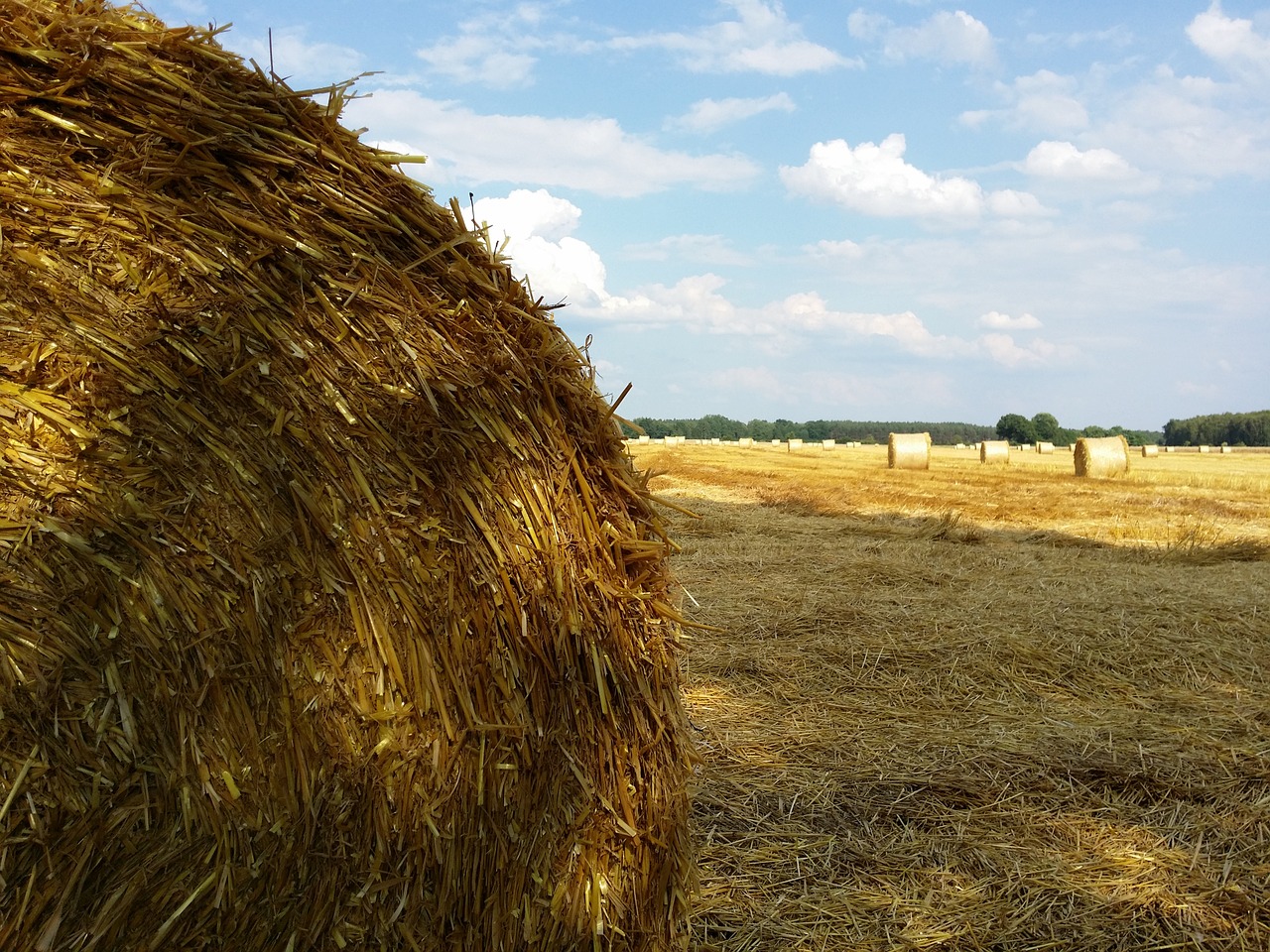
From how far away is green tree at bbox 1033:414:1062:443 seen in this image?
220 ft

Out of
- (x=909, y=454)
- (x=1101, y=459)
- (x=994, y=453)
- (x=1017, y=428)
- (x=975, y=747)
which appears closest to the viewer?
(x=975, y=747)

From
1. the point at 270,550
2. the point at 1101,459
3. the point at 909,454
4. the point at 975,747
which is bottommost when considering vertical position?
the point at 975,747

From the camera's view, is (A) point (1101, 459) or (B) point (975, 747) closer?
(B) point (975, 747)

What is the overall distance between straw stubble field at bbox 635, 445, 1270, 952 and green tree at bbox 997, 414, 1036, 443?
61582mm

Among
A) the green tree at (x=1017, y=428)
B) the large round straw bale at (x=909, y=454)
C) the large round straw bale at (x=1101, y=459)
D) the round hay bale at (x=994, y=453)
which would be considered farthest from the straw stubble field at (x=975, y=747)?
the green tree at (x=1017, y=428)

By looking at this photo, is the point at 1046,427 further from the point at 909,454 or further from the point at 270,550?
the point at 270,550

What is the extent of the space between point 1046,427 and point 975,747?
70860mm

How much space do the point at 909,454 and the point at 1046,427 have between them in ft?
171

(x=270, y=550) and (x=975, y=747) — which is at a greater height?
(x=270, y=550)

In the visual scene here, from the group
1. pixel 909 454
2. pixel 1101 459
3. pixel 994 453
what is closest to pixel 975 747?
pixel 1101 459

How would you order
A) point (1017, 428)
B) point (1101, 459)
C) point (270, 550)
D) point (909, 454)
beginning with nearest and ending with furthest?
point (270, 550)
point (1101, 459)
point (909, 454)
point (1017, 428)

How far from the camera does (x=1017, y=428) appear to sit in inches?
2633

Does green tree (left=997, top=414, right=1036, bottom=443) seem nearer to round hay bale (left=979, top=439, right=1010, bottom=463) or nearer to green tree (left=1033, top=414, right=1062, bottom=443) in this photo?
green tree (left=1033, top=414, right=1062, bottom=443)

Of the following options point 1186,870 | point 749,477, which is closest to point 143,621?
point 1186,870
